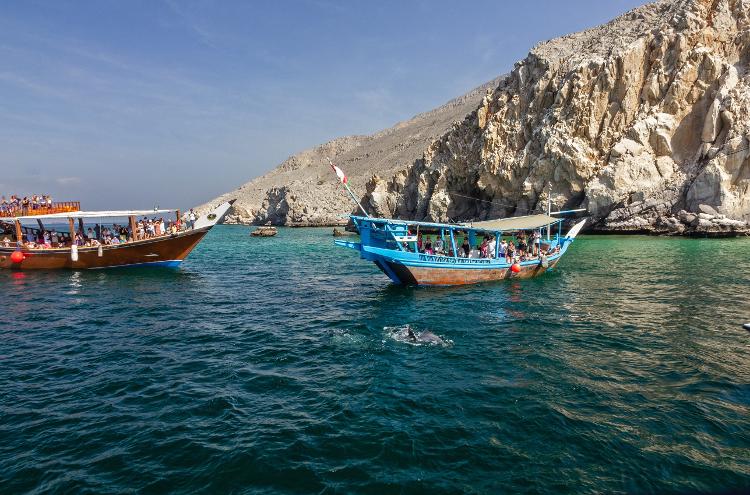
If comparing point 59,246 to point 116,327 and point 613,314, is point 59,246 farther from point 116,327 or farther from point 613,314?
point 613,314

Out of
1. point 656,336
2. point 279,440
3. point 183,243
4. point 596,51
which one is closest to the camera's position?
point 279,440

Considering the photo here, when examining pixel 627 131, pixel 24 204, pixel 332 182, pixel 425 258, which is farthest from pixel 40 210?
pixel 332 182

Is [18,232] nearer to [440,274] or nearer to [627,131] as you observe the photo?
[440,274]

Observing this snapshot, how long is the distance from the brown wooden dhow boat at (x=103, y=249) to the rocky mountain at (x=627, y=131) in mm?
42994

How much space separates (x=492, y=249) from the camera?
27938 mm

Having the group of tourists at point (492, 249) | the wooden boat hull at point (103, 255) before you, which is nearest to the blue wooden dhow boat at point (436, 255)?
the group of tourists at point (492, 249)

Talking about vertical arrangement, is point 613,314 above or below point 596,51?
below

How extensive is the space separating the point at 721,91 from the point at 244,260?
58.7 m

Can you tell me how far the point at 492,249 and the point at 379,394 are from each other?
18949 mm

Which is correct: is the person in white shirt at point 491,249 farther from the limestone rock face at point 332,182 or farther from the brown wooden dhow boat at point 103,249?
the limestone rock face at point 332,182

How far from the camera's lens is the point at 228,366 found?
42.3ft

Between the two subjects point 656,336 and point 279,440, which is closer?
point 279,440

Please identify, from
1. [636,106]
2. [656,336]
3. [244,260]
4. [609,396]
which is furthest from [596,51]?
[609,396]

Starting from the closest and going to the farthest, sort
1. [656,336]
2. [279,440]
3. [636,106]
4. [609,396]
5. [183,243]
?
1. [279,440]
2. [609,396]
3. [656,336]
4. [183,243]
5. [636,106]
